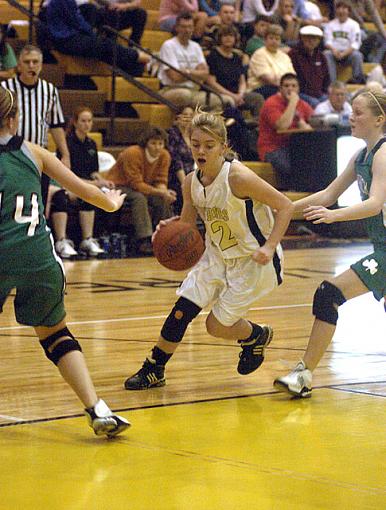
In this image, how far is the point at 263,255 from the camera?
16.3 feet

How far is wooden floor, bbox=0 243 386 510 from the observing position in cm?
343

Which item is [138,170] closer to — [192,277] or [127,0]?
[127,0]

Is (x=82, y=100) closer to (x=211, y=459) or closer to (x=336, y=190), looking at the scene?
(x=336, y=190)

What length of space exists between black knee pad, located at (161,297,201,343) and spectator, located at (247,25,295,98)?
9193 mm

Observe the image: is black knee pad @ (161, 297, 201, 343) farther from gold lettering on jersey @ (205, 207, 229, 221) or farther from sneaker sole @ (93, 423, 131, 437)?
sneaker sole @ (93, 423, 131, 437)

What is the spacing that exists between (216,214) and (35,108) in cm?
428

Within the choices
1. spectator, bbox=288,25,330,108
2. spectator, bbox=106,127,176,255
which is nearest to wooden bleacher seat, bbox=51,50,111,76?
spectator, bbox=106,127,176,255

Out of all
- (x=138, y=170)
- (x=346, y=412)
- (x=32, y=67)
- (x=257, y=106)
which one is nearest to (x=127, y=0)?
(x=257, y=106)

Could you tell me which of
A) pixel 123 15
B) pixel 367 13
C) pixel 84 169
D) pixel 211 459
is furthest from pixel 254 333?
pixel 367 13

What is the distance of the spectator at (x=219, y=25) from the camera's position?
566 inches

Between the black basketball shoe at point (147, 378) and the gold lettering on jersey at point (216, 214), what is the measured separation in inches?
28.5

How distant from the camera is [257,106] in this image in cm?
1392

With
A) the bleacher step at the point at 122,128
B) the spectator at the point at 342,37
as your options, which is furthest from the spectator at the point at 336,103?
the bleacher step at the point at 122,128

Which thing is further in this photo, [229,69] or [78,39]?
[229,69]
